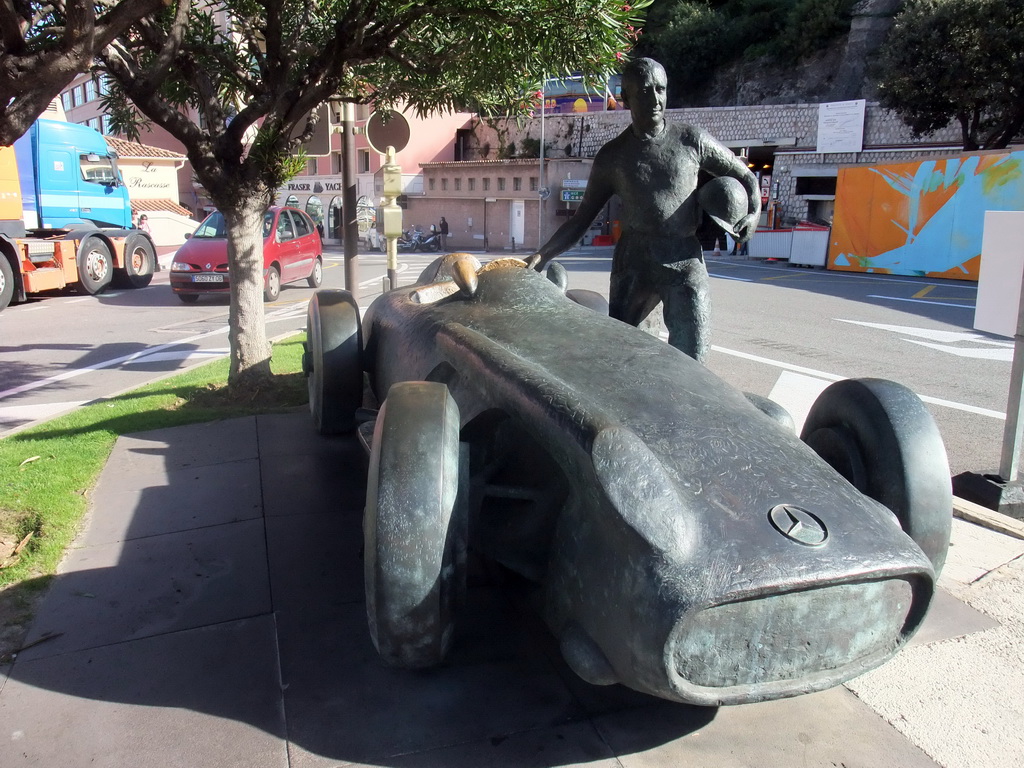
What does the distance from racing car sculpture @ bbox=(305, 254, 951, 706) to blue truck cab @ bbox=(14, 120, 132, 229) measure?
15118mm

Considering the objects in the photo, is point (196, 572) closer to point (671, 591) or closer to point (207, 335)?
point (671, 591)

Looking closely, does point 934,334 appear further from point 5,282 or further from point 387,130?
point 5,282

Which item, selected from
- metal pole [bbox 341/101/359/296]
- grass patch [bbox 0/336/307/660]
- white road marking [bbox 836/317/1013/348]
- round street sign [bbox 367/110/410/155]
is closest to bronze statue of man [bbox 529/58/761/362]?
grass patch [bbox 0/336/307/660]

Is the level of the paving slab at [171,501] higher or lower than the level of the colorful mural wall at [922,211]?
lower

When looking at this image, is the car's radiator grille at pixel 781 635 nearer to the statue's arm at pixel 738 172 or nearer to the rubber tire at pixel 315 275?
the statue's arm at pixel 738 172

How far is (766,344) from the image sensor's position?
998 cm

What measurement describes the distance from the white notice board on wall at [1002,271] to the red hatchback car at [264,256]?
35.1ft

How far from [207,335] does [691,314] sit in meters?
8.64

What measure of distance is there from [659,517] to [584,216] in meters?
2.79

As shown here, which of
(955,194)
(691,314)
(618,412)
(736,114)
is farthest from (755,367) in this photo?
(736,114)

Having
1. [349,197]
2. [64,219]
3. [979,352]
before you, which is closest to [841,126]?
[979,352]

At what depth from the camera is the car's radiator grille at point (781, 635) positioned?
206 centimetres

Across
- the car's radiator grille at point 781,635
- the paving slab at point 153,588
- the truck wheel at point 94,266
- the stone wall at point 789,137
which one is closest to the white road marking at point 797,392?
the car's radiator grille at point 781,635

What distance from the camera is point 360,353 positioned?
15.3ft
